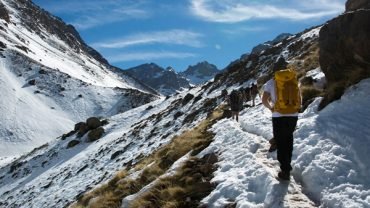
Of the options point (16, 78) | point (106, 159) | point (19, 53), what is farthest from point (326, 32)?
point (19, 53)

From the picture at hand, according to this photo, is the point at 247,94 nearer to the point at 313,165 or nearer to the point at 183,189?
the point at 183,189

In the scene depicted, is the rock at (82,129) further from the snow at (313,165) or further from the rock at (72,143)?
the snow at (313,165)

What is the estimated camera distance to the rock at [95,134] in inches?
2161

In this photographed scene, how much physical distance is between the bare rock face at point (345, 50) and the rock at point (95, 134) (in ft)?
137

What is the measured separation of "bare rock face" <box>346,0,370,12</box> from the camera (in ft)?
57.9

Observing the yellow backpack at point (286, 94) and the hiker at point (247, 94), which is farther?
the hiker at point (247, 94)

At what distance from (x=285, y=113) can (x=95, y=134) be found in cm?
4708

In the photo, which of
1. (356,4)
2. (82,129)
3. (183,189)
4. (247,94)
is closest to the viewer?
(183,189)

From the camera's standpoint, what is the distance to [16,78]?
348 feet

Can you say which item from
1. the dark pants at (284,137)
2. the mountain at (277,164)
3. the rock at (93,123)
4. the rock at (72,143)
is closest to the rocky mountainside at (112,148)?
the rock at (72,143)

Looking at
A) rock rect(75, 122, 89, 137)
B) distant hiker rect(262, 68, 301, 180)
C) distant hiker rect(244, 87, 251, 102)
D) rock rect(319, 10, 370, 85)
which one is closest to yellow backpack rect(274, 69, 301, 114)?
distant hiker rect(262, 68, 301, 180)

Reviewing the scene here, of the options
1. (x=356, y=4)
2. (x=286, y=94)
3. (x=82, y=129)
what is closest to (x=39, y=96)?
(x=82, y=129)

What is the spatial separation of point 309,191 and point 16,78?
104700 mm

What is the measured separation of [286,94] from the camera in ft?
32.8
